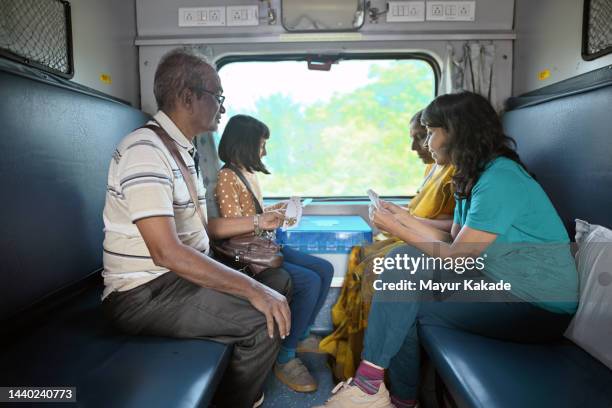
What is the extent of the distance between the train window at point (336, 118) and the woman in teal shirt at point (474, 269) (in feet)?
3.47

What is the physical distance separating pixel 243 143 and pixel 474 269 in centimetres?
144

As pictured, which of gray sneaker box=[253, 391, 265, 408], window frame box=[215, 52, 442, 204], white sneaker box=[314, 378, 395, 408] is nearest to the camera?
white sneaker box=[314, 378, 395, 408]

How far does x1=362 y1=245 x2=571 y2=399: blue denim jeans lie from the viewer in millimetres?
1467

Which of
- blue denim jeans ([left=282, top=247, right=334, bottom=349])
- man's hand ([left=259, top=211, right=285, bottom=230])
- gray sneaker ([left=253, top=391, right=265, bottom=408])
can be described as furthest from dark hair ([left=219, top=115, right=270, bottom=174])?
gray sneaker ([left=253, top=391, right=265, bottom=408])

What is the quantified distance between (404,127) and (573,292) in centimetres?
179

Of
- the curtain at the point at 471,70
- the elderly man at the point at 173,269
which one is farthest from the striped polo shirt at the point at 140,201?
the curtain at the point at 471,70

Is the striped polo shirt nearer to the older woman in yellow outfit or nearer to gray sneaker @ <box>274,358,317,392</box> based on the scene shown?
gray sneaker @ <box>274,358,317,392</box>

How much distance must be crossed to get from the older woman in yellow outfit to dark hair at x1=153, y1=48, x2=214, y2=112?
131 centimetres

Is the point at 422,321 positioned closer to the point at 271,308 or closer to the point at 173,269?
the point at 271,308

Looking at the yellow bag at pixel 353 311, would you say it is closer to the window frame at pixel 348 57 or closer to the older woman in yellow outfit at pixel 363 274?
the older woman in yellow outfit at pixel 363 274

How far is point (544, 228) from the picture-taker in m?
1.52

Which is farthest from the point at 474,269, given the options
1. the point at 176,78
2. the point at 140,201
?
the point at 176,78

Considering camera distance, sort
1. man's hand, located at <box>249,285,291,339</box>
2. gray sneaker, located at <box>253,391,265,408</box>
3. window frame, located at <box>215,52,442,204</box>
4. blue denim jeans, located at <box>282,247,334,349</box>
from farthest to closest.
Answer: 1. window frame, located at <box>215,52,442,204</box>
2. blue denim jeans, located at <box>282,247,334,349</box>
3. gray sneaker, located at <box>253,391,265,408</box>
4. man's hand, located at <box>249,285,291,339</box>

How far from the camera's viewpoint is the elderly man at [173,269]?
4.25 feet
